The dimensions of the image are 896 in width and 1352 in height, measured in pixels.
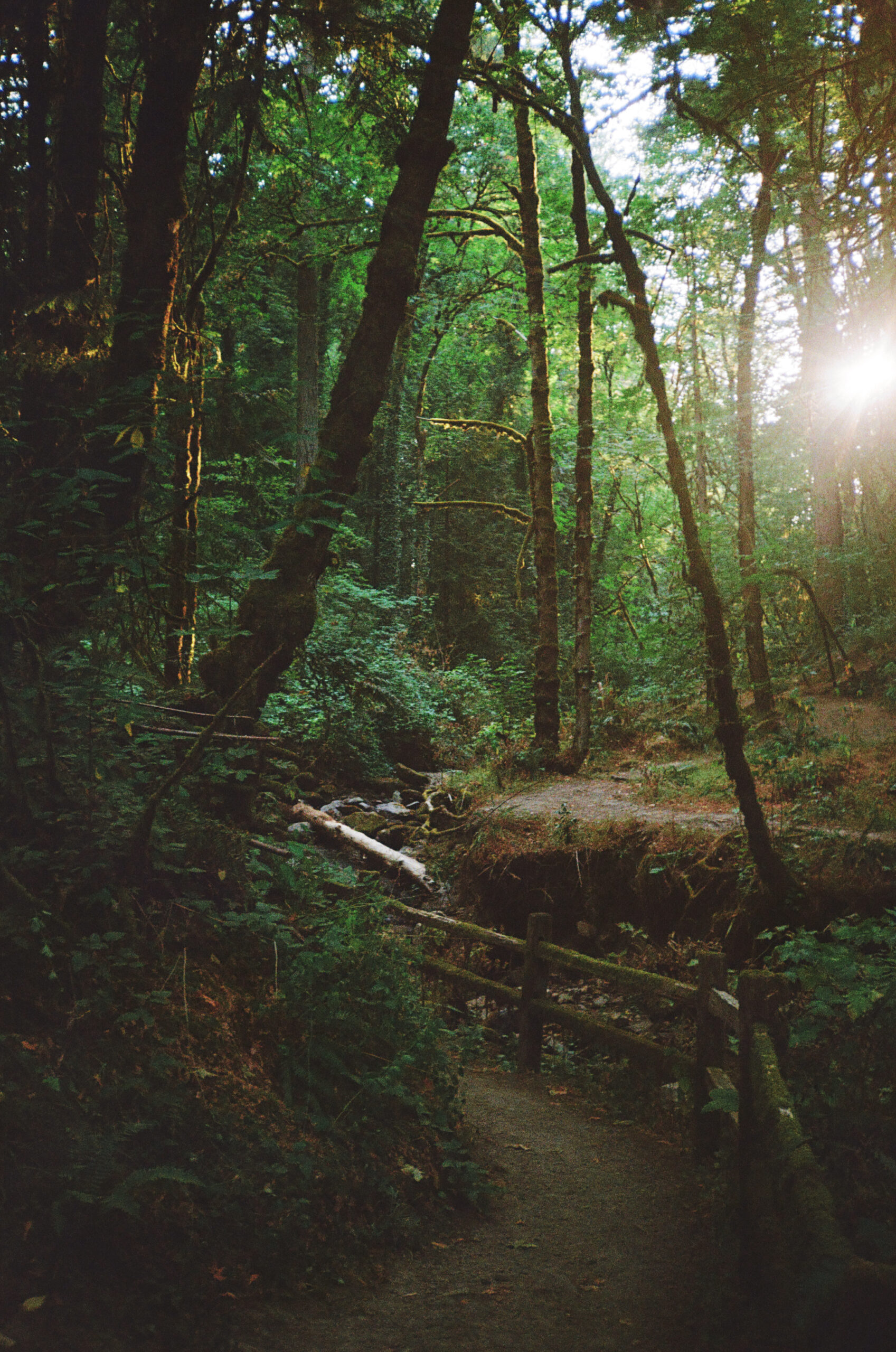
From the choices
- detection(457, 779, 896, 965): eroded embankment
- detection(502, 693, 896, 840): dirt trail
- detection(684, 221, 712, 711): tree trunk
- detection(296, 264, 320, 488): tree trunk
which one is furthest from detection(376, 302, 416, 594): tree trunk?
detection(457, 779, 896, 965): eroded embankment

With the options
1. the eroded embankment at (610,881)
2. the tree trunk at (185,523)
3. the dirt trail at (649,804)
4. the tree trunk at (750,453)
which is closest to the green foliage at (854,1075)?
the eroded embankment at (610,881)

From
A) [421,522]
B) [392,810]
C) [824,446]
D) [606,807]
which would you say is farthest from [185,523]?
[421,522]

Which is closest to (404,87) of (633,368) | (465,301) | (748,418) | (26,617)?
(26,617)

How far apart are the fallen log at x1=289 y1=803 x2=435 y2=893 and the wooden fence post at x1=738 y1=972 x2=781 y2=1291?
7461 mm

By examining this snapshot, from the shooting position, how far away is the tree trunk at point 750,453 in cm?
1518

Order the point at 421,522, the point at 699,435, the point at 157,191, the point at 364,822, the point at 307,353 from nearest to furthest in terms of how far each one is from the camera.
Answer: the point at 157,191 < the point at 364,822 < the point at 699,435 < the point at 307,353 < the point at 421,522

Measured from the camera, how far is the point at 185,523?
748cm

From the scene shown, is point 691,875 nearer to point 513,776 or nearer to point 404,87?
point 513,776

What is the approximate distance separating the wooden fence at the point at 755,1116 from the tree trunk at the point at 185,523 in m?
3.85

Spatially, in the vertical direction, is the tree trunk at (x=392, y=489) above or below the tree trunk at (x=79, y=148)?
above

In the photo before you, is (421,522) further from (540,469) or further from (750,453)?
(750,453)

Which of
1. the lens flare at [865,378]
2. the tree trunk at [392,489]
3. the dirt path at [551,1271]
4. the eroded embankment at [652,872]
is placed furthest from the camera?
the tree trunk at [392,489]

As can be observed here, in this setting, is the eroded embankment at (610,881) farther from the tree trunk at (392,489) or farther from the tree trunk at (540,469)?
the tree trunk at (392,489)

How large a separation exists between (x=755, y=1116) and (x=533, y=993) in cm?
446
